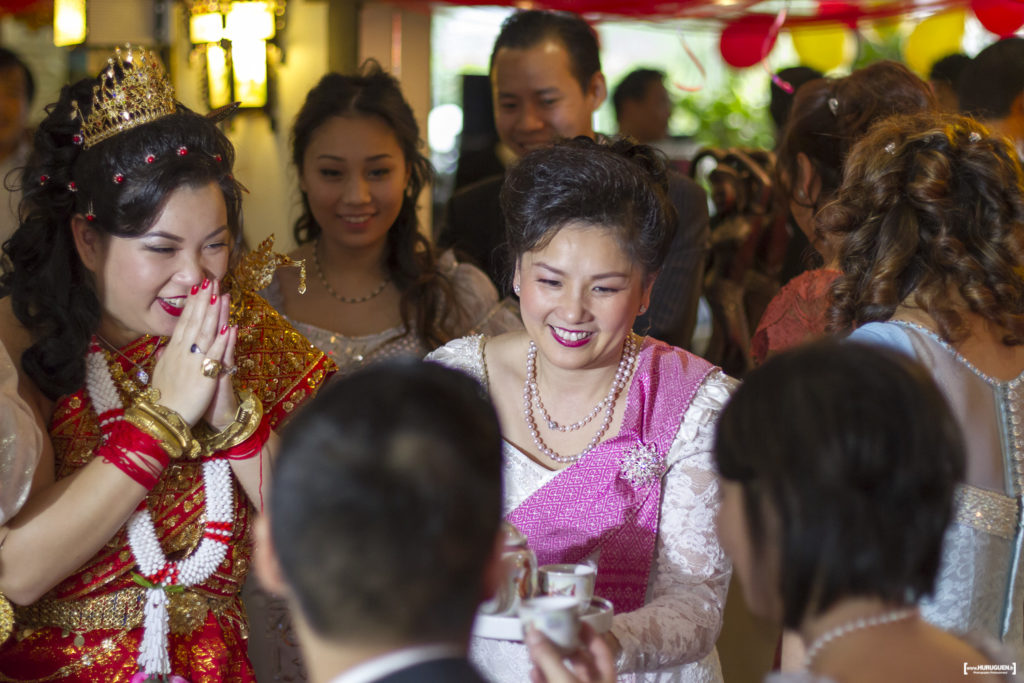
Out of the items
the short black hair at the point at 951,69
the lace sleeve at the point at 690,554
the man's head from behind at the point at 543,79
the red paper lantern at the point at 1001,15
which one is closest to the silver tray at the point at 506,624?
the lace sleeve at the point at 690,554

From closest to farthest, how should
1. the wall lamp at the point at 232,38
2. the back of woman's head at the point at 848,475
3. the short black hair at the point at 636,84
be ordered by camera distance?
the back of woman's head at the point at 848,475
the wall lamp at the point at 232,38
the short black hair at the point at 636,84

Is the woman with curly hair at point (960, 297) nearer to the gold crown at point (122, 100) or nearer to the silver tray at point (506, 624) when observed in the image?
the silver tray at point (506, 624)

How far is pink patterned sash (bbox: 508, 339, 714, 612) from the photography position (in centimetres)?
207

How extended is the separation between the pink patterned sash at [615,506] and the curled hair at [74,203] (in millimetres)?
881

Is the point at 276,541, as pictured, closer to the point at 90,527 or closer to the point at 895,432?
the point at 895,432

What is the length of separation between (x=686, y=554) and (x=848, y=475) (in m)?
0.86

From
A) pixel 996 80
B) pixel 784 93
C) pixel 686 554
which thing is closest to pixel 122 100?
pixel 686 554

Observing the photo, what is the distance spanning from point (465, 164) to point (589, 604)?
3532mm

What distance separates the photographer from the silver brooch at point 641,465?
2076 millimetres

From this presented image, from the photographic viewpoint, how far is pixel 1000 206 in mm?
2066

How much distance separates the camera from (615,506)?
2.07 meters

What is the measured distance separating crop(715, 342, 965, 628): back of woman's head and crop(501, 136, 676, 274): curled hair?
838 mm

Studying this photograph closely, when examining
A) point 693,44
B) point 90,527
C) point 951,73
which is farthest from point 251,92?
point 693,44

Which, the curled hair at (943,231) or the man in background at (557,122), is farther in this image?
the man in background at (557,122)
